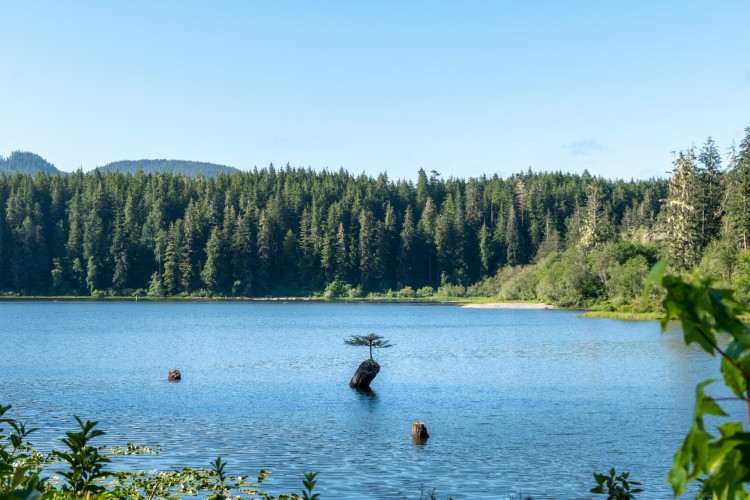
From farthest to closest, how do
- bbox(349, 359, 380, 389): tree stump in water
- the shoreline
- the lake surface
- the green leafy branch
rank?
the shoreline → bbox(349, 359, 380, 389): tree stump in water → the lake surface → the green leafy branch

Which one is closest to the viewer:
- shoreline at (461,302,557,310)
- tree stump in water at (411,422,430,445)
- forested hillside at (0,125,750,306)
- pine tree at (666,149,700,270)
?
tree stump in water at (411,422,430,445)

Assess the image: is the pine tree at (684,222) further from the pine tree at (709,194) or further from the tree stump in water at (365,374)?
the tree stump in water at (365,374)

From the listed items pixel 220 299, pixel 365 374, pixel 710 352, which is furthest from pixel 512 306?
pixel 710 352

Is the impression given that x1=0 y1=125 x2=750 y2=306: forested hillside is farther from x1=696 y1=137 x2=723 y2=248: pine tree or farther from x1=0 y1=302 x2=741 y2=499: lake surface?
x1=0 y1=302 x2=741 y2=499: lake surface

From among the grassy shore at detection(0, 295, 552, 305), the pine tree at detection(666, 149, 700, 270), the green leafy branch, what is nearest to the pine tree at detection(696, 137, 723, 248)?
the pine tree at detection(666, 149, 700, 270)

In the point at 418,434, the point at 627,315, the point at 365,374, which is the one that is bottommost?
Result: the point at 418,434

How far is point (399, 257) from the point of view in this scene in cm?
17538

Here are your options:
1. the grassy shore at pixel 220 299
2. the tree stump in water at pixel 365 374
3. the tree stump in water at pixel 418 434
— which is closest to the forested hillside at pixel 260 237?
the grassy shore at pixel 220 299

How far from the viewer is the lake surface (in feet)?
72.6

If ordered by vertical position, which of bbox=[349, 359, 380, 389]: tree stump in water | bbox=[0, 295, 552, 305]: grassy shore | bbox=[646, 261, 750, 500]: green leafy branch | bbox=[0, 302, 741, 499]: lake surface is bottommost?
bbox=[0, 302, 741, 499]: lake surface

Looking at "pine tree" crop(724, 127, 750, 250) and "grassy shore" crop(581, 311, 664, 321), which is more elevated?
"pine tree" crop(724, 127, 750, 250)

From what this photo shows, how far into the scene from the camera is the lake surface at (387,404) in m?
22.1

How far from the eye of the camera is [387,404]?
3478cm

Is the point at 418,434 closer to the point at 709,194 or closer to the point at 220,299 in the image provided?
the point at 709,194
